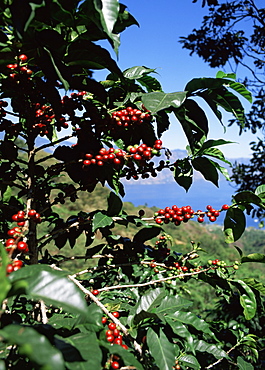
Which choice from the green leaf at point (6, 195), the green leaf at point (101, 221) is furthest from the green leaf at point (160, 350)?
the green leaf at point (6, 195)

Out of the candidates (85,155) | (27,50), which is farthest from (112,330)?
(27,50)

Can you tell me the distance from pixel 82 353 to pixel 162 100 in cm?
66

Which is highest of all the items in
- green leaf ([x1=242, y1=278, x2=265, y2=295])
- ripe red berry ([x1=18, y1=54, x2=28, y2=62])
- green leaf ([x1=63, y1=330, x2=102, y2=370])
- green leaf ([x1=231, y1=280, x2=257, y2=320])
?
ripe red berry ([x1=18, y1=54, x2=28, y2=62])

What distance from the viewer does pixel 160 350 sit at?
79 cm

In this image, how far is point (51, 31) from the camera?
0.81 meters

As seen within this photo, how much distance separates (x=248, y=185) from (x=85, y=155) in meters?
4.04

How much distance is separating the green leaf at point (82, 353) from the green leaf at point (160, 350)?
0.24m

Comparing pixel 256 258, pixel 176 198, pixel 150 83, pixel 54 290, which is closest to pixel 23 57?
pixel 150 83

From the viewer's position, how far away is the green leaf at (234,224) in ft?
3.65

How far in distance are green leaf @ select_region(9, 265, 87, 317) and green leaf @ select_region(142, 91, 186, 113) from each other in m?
0.51

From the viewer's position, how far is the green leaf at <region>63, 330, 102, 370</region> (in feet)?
1.76

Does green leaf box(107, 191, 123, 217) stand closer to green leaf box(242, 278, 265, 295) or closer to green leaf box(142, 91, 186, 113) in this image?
green leaf box(142, 91, 186, 113)

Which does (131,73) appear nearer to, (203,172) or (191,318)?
(203,172)

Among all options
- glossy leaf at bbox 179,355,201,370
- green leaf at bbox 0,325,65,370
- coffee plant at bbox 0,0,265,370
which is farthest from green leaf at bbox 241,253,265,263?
green leaf at bbox 0,325,65,370
